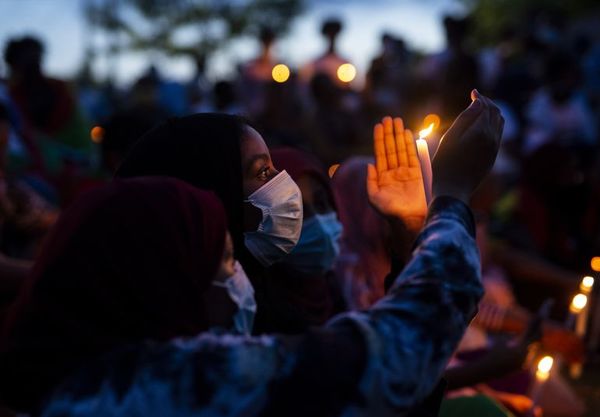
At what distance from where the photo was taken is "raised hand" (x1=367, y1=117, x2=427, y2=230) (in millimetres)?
2080

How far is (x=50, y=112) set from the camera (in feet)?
20.6

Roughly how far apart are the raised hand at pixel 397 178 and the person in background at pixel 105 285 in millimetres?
567

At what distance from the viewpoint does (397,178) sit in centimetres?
213

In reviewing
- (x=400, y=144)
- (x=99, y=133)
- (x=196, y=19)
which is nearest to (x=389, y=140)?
(x=400, y=144)

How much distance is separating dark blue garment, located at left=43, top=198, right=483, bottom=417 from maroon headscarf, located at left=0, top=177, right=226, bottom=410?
0.05 m

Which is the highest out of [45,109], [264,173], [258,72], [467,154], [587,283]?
[467,154]

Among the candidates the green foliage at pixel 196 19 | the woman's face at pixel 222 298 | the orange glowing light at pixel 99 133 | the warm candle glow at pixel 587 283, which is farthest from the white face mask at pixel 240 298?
the green foliage at pixel 196 19

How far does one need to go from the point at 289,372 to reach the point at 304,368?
3 centimetres

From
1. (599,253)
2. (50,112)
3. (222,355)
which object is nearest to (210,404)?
(222,355)

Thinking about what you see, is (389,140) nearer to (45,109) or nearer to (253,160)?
(253,160)

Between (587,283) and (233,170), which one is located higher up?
(233,170)

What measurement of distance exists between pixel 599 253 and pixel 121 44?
28.9m

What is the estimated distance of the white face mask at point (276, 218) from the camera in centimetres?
213

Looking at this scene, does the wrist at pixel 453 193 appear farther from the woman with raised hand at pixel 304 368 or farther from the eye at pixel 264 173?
the eye at pixel 264 173
